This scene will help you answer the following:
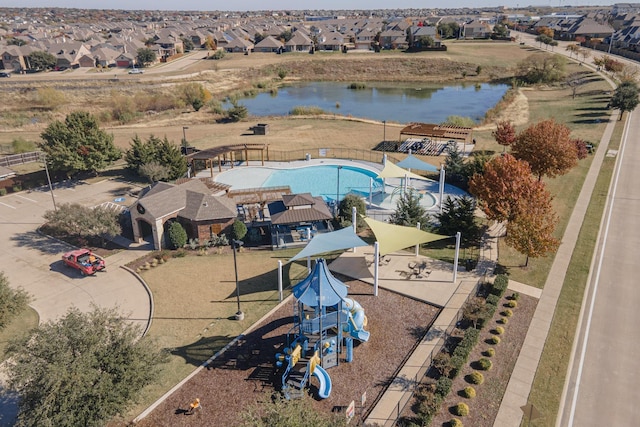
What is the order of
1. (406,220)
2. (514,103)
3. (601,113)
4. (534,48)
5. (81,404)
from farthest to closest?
(534,48) → (514,103) → (601,113) → (406,220) → (81,404)

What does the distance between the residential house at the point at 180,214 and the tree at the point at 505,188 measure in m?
17.1

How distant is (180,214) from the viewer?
31406mm

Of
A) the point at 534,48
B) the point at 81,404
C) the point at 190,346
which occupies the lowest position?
the point at 190,346

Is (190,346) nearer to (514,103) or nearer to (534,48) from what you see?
(514,103)

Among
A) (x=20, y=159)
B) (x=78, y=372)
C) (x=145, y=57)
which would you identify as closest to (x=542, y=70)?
(x=20, y=159)

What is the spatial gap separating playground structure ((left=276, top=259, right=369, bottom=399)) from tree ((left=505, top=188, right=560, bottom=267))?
36.1ft

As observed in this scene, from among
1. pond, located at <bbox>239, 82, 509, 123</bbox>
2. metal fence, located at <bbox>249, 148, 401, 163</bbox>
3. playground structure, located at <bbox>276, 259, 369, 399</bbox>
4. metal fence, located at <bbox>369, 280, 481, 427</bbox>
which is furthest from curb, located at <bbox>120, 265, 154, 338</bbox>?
pond, located at <bbox>239, 82, 509, 123</bbox>

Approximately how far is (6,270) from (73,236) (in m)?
5.15

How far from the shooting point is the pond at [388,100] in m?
74.5

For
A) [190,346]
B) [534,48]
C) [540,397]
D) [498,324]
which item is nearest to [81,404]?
[190,346]

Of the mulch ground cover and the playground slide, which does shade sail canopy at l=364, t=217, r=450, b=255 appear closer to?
the mulch ground cover

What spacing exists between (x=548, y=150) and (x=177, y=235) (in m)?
28.8

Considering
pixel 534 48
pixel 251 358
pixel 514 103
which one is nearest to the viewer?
pixel 251 358

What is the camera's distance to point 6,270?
2820 cm
